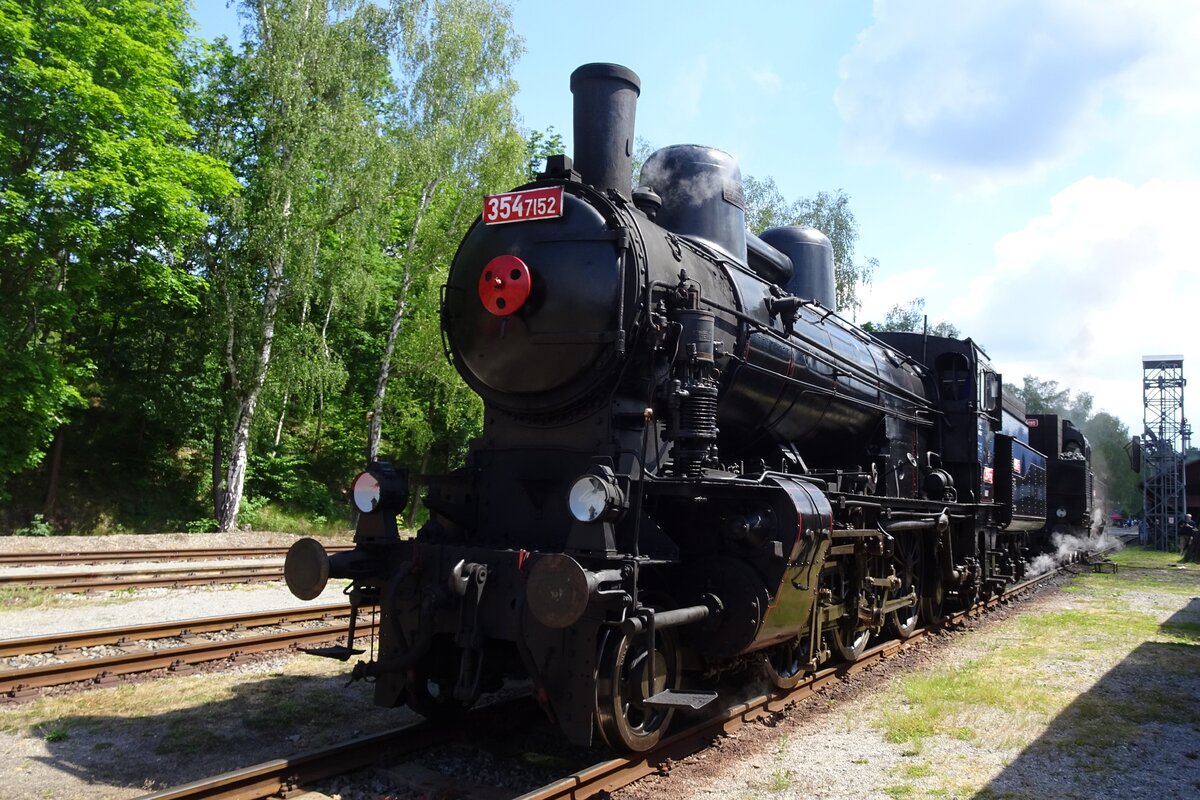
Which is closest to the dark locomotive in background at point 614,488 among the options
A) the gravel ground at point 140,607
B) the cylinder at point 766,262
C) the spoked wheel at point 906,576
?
the cylinder at point 766,262

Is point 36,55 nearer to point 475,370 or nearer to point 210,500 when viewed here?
point 210,500

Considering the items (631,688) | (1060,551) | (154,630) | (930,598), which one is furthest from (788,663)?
(1060,551)

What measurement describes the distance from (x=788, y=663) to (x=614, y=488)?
2.80 m

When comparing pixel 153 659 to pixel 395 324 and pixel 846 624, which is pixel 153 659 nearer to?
pixel 846 624

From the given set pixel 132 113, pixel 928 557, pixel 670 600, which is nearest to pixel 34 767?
pixel 670 600

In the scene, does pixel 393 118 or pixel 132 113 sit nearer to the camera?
pixel 132 113

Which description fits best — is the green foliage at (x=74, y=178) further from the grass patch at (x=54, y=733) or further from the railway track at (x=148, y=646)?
the grass patch at (x=54, y=733)

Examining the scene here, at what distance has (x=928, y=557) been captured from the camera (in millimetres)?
9953

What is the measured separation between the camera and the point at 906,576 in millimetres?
8922

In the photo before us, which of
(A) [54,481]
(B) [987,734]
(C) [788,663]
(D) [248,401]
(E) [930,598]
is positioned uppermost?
(D) [248,401]

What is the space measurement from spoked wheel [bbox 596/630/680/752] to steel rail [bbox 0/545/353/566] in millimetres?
7241

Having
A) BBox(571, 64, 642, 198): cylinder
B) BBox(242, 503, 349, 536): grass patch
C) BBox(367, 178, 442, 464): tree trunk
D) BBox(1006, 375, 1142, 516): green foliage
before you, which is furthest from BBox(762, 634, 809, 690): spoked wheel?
BBox(1006, 375, 1142, 516): green foliage

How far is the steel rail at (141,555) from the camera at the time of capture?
12865 mm

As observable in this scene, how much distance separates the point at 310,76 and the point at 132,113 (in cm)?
455
